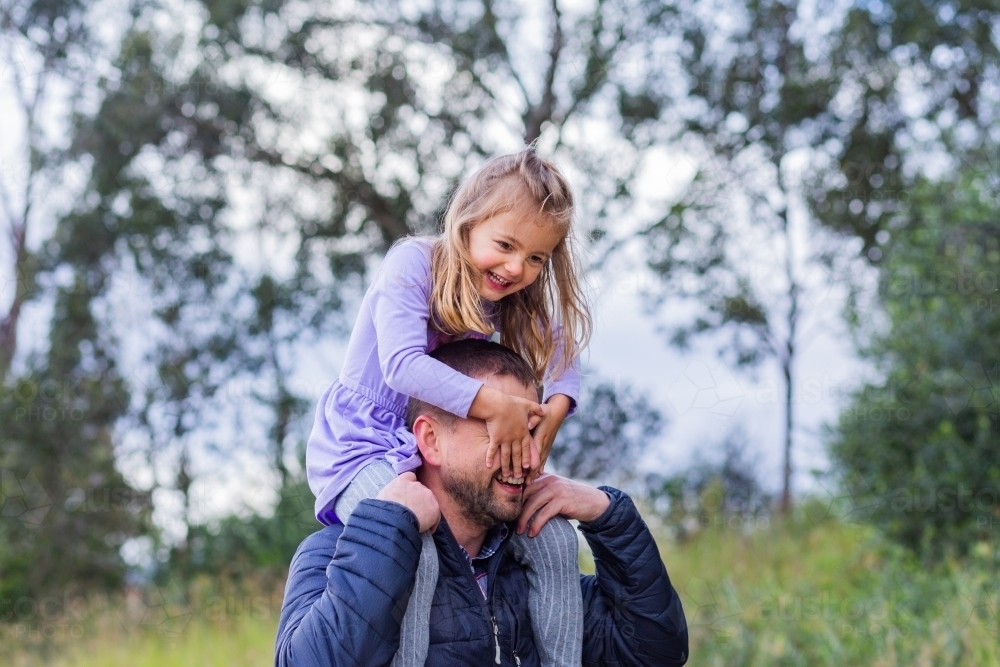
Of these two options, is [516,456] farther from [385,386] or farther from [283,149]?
[283,149]

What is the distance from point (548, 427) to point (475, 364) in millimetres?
248

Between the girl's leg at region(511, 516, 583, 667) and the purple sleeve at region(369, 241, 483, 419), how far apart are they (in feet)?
1.24

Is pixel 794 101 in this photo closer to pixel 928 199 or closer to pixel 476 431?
pixel 928 199

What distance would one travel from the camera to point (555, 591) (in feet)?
8.21

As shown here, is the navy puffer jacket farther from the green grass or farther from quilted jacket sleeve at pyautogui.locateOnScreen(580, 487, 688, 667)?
the green grass

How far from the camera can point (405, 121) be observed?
1002 centimetres

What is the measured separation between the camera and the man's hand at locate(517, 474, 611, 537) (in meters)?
2.52

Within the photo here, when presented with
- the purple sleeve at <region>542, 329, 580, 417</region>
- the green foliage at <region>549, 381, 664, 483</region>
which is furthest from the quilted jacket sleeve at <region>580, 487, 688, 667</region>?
the green foliage at <region>549, 381, 664, 483</region>

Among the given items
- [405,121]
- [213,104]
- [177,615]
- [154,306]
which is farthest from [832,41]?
[177,615]

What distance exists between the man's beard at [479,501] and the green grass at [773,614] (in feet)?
11.9

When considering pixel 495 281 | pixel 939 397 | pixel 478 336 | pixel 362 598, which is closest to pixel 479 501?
pixel 362 598

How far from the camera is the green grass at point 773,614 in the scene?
571cm

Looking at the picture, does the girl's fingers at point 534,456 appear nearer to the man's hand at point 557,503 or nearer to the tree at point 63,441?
the man's hand at point 557,503

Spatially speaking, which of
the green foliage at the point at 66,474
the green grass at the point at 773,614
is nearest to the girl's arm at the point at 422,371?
the green grass at the point at 773,614
